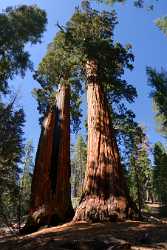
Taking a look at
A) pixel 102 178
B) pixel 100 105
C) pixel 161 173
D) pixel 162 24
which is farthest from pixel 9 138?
pixel 161 173

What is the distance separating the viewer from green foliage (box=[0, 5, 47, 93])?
14234 mm

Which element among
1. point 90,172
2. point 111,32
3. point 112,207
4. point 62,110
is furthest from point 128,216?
point 111,32

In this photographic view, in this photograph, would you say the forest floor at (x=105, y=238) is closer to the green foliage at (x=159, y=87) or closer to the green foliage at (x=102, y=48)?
the green foliage at (x=102, y=48)

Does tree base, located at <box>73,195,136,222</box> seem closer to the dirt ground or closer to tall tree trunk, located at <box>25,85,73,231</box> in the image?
the dirt ground

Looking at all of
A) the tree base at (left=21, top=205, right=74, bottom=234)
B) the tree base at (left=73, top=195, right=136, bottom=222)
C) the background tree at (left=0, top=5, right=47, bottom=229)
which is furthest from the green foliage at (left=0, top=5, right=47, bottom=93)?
the tree base at (left=73, top=195, right=136, bottom=222)

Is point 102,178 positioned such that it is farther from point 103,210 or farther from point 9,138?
point 9,138

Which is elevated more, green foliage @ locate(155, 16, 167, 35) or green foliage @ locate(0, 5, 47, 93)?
green foliage @ locate(155, 16, 167, 35)

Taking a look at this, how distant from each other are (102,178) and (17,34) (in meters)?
8.04

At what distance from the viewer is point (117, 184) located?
9664 mm

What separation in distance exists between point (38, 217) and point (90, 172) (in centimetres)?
255

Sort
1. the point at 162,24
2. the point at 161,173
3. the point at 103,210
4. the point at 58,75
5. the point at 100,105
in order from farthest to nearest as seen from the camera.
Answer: the point at 161,173 < the point at 162,24 < the point at 58,75 < the point at 100,105 < the point at 103,210

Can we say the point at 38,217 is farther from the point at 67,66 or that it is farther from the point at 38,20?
the point at 38,20

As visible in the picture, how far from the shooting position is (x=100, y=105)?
40.1 feet

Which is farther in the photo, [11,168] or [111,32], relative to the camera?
[11,168]
